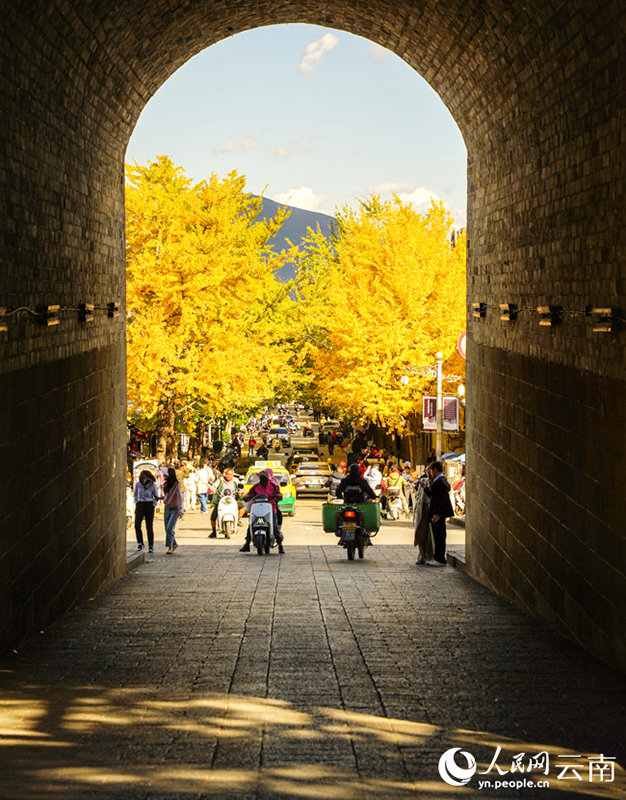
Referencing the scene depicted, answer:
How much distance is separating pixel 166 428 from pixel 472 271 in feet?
64.3

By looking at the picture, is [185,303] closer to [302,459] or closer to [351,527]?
[351,527]

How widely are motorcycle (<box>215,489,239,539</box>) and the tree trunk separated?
10.4 meters

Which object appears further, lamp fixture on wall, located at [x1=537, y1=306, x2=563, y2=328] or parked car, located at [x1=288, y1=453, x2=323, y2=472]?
parked car, located at [x1=288, y1=453, x2=323, y2=472]

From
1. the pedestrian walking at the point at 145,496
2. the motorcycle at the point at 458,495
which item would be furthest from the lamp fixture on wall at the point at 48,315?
the motorcycle at the point at 458,495

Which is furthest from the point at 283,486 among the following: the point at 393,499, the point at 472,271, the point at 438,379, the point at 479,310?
the point at 479,310

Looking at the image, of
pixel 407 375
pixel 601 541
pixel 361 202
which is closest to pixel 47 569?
pixel 601 541

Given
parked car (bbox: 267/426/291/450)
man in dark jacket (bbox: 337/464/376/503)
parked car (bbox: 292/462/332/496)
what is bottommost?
parked car (bbox: 267/426/291/450)

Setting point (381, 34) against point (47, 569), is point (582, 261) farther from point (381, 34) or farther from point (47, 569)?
point (381, 34)

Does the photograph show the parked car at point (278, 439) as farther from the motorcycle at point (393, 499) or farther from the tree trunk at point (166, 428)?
the motorcycle at point (393, 499)

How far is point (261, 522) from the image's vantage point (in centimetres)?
1759

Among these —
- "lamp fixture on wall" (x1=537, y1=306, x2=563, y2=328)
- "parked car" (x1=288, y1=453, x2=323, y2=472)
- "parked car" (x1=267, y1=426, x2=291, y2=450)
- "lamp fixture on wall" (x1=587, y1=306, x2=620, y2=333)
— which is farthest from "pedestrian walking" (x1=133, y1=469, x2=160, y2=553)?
"parked car" (x1=267, y1=426, x2=291, y2=450)

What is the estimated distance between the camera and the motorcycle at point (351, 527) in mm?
16719

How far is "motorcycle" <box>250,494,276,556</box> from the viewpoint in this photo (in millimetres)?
17375

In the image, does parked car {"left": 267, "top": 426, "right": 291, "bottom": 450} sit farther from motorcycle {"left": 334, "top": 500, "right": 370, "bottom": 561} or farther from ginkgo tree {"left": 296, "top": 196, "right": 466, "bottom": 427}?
motorcycle {"left": 334, "top": 500, "right": 370, "bottom": 561}
